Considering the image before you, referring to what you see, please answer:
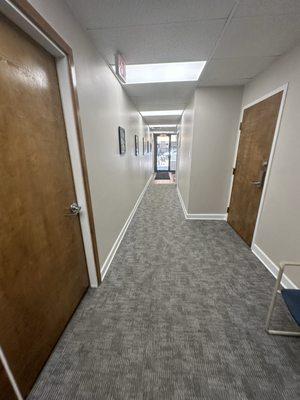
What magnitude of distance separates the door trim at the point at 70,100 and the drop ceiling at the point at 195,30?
1.22 feet

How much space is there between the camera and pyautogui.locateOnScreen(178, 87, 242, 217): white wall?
112 inches

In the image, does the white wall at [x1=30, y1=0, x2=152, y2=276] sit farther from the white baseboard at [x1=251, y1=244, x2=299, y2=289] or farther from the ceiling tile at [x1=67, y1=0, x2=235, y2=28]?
the white baseboard at [x1=251, y1=244, x2=299, y2=289]

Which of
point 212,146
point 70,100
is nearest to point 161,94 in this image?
point 212,146

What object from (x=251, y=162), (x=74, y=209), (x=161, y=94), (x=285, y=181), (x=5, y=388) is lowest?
(x=5, y=388)

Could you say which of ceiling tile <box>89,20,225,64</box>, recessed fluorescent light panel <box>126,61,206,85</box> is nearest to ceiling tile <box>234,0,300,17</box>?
ceiling tile <box>89,20,225,64</box>

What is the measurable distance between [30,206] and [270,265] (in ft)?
8.02

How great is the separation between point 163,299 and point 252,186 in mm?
1913

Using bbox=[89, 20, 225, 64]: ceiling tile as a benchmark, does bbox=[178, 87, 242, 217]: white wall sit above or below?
below

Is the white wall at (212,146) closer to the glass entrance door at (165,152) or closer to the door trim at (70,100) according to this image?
the door trim at (70,100)

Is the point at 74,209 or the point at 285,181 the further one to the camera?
the point at 285,181

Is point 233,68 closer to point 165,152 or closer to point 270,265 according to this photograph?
point 270,265

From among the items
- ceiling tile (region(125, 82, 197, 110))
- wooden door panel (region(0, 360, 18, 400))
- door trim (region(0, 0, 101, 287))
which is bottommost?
wooden door panel (region(0, 360, 18, 400))

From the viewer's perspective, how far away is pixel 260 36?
5.03 ft

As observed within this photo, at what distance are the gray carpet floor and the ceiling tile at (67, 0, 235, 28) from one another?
7.65 ft
